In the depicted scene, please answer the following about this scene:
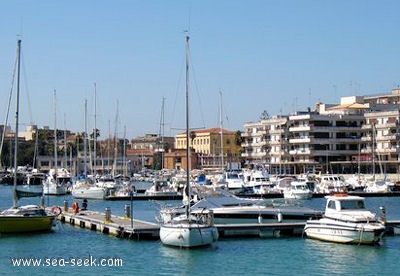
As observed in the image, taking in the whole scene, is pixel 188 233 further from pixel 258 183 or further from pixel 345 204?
pixel 258 183

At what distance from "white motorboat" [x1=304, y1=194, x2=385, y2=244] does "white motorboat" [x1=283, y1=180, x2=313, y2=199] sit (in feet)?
165

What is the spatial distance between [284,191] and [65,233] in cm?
5210

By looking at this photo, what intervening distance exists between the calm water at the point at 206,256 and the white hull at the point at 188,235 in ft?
1.35

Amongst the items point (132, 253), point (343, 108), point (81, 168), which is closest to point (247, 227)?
point (132, 253)

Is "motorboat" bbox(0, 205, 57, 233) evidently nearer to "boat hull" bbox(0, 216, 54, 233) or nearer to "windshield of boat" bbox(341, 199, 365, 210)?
"boat hull" bbox(0, 216, 54, 233)

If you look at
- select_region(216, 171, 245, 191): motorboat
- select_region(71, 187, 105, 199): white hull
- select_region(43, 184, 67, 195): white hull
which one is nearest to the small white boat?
select_region(71, 187, 105, 199): white hull

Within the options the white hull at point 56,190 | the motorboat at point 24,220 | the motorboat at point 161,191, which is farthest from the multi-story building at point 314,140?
the motorboat at point 24,220

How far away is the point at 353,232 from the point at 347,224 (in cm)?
60

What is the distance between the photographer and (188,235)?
39.7 metres

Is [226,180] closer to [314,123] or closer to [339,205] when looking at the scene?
[314,123]

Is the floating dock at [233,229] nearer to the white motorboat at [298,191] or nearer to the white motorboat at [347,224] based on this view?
the white motorboat at [347,224]

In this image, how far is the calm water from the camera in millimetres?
35781

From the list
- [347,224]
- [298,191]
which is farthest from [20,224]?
[298,191]

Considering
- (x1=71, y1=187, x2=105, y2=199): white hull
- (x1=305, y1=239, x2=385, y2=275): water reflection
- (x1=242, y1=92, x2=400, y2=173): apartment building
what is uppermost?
(x1=242, y1=92, x2=400, y2=173): apartment building
